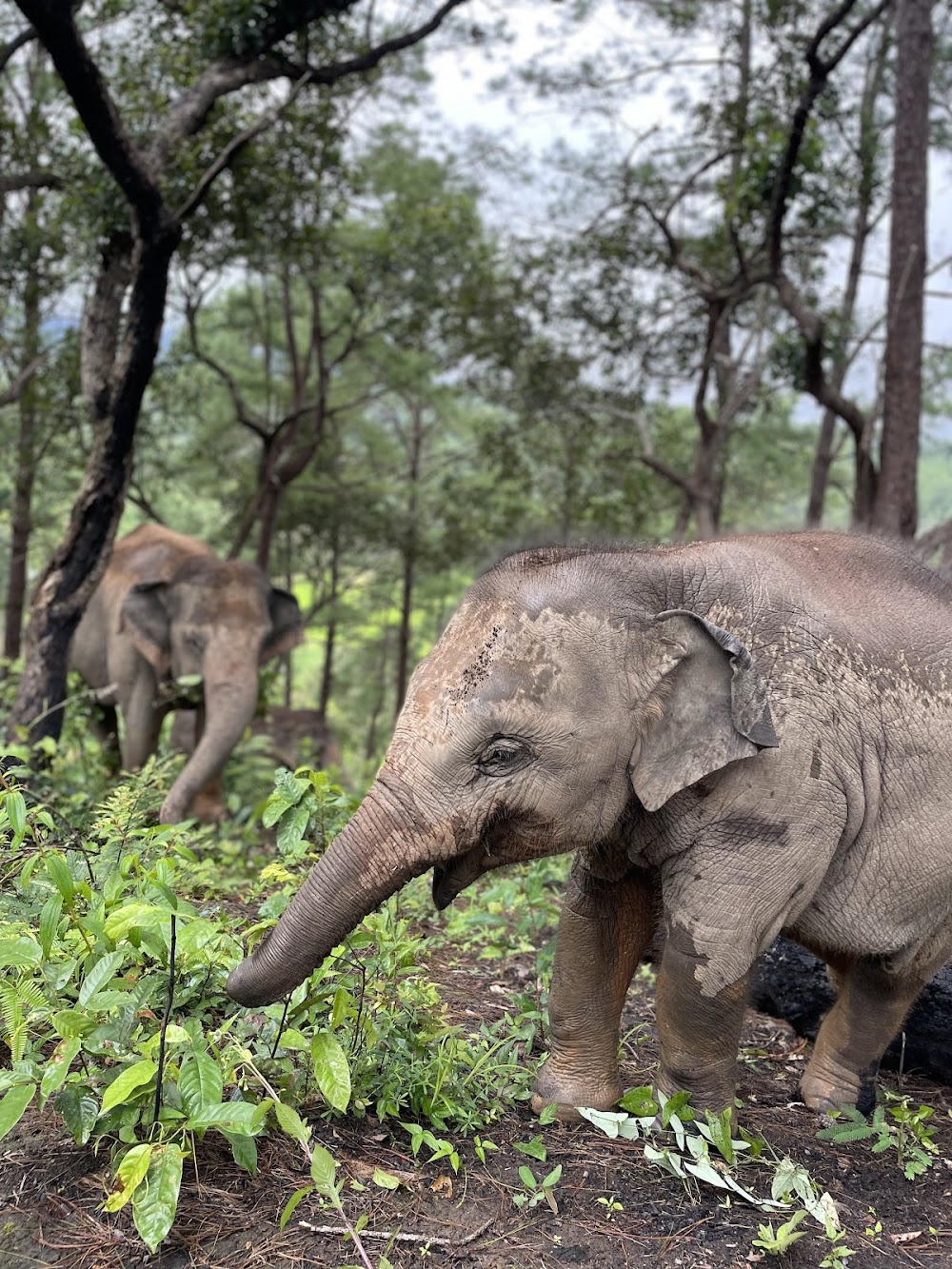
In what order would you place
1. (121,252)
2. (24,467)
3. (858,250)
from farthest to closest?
(858,250) < (24,467) < (121,252)

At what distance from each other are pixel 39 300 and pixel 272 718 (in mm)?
5529

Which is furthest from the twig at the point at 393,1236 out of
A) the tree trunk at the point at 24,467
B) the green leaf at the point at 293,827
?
the tree trunk at the point at 24,467

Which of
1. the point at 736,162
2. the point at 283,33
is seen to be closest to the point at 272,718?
the point at 283,33

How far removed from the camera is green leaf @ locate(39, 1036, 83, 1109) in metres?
2.44

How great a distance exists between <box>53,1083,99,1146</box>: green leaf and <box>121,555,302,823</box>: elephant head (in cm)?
528

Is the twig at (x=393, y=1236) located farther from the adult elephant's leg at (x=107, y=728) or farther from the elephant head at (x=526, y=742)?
the adult elephant's leg at (x=107, y=728)

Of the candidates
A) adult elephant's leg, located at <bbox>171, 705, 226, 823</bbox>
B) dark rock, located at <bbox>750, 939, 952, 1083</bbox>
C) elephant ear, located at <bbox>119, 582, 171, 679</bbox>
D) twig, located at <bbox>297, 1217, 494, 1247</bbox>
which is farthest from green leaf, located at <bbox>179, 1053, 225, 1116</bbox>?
elephant ear, located at <bbox>119, 582, 171, 679</bbox>

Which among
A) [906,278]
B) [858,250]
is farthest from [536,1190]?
[858,250]

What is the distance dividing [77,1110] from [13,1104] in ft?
0.85

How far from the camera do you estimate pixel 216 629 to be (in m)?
8.55

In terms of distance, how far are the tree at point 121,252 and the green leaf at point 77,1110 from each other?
14.1ft

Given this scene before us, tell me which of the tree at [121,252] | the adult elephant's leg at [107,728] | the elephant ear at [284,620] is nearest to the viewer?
the tree at [121,252]

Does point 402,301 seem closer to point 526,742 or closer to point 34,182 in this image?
point 34,182

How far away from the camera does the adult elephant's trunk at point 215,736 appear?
24.1 feet
